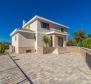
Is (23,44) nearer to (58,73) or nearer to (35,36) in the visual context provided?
(35,36)

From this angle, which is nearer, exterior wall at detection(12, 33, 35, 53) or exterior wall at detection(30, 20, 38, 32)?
exterior wall at detection(12, 33, 35, 53)


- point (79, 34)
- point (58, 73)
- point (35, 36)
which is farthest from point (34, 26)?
point (79, 34)

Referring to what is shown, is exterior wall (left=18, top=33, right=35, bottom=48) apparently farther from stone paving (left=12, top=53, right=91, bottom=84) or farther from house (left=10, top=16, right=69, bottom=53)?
stone paving (left=12, top=53, right=91, bottom=84)

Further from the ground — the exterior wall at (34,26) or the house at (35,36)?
the exterior wall at (34,26)

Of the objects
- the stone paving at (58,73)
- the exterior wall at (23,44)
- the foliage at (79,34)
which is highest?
the foliage at (79,34)

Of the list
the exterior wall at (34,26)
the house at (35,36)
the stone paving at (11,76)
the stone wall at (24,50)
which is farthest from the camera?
the exterior wall at (34,26)

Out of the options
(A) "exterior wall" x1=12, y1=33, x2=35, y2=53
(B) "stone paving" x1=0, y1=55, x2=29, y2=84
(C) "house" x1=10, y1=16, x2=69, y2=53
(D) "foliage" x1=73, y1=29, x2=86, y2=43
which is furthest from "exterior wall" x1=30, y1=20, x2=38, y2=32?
(D) "foliage" x1=73, y1=29, x2=86, y2=43

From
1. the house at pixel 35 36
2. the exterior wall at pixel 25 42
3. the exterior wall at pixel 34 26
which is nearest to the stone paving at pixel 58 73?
the house at pixel 35 36

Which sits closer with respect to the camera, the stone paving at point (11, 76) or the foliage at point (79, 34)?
the stone paving at point (11, 76)

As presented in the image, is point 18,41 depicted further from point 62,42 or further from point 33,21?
point 62,42

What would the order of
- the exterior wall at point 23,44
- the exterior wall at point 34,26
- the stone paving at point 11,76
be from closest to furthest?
1. the stone paving at point 11,76
2. the exterior wall at point 23,44
3. the exterior wall at point 34,26

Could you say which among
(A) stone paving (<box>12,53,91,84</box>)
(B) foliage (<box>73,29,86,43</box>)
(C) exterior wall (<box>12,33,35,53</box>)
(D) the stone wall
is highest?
(B) foliage (<box>73,29,86,43</box>)

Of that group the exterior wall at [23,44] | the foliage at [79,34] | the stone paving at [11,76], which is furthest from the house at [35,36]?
the stone paving at [11,76]

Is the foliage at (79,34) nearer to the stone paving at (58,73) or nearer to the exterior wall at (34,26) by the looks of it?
the exterior wall at (34,26)
